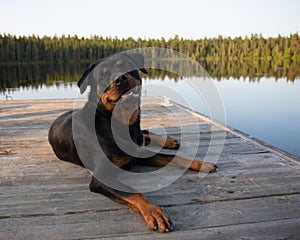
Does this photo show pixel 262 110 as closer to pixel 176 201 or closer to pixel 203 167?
pixel 203 167

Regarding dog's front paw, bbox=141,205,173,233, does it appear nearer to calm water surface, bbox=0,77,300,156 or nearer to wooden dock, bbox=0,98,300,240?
wooden dock, bbox=0,98,300,240

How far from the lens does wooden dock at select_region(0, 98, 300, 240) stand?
2.01m

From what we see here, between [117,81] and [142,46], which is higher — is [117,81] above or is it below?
below

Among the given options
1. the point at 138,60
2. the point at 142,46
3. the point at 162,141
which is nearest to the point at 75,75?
the point at 162,141

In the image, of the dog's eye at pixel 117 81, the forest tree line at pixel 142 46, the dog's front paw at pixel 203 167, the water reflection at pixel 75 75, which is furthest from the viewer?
the forest tree line at pixel 142 46

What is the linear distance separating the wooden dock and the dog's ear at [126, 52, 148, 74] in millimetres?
1171

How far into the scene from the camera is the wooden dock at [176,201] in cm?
201

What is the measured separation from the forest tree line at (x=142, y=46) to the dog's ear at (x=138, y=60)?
6881 centimetres

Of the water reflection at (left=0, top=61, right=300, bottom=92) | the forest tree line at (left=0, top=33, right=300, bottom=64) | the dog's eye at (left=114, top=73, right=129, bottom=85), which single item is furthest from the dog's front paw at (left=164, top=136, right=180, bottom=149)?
the forest tree line at (left=0, top=33, right=300, bottom=64)

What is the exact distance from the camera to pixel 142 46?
9050cm

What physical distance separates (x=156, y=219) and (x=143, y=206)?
0.56ft

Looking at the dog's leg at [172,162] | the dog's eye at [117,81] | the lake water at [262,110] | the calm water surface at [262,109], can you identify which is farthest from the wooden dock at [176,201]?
the lake water at [262,110]

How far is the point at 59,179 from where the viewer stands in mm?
2949

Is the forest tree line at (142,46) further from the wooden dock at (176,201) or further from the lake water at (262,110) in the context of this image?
the wooden dock at (176,201)
